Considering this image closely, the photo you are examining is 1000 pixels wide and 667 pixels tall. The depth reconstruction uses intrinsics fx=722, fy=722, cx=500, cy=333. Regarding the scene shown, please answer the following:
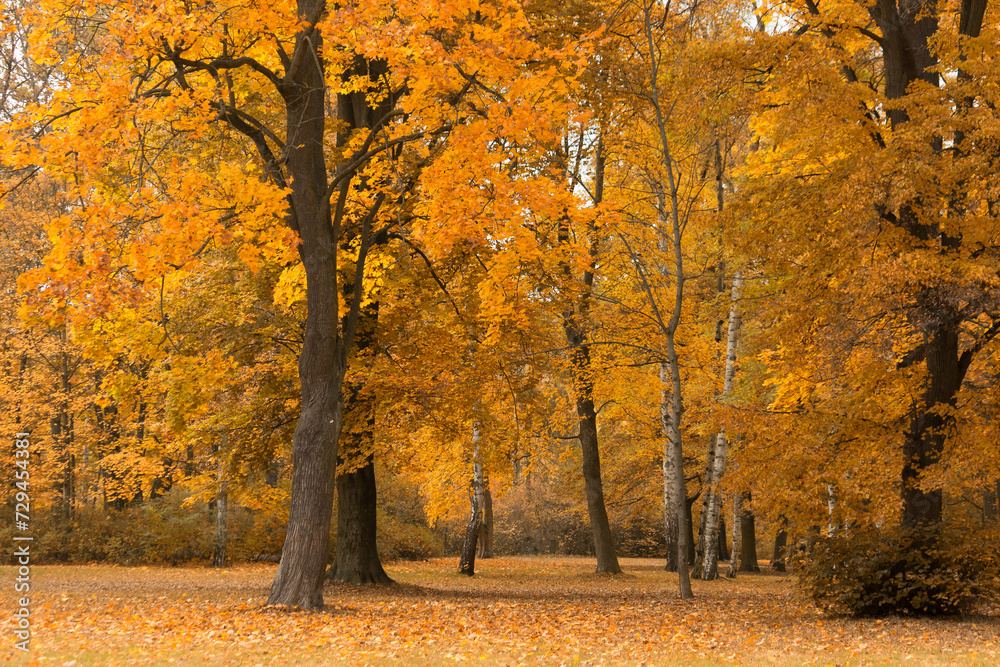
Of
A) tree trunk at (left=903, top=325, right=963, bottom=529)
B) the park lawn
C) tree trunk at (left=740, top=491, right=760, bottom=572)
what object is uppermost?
tree trunk at (left=903, top=325, right=963, bottom=529)

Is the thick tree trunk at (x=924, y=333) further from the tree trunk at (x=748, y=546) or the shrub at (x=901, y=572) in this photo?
the tree trunk at (x=748, y=546)

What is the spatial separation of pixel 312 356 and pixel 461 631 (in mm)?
3911

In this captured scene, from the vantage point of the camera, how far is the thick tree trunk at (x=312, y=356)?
8.82 meters

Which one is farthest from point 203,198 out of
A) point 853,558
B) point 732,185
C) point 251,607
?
point 732,185

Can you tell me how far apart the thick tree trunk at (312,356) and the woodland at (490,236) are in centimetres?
4

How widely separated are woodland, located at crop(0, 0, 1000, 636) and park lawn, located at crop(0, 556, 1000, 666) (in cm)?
47

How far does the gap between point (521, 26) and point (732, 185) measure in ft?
37.5

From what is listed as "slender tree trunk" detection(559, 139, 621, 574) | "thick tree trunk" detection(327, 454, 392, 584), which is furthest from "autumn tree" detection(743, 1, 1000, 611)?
"thick tree trunk" detection(327, 454, 392, 584)

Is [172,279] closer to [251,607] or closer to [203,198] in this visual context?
[203,198]

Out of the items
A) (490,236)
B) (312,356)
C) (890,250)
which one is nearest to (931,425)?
(890,250)

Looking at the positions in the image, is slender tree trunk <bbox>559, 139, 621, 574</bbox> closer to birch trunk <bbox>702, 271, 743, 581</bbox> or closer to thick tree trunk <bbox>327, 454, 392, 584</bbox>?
birch trunk <bbox>702, 271, 743, 581</bbox>

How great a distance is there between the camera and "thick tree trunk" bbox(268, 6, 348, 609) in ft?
28.9

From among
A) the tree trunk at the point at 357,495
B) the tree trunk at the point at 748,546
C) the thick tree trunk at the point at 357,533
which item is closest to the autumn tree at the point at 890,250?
the tree trunk at the point at 357,495

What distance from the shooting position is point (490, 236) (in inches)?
448
